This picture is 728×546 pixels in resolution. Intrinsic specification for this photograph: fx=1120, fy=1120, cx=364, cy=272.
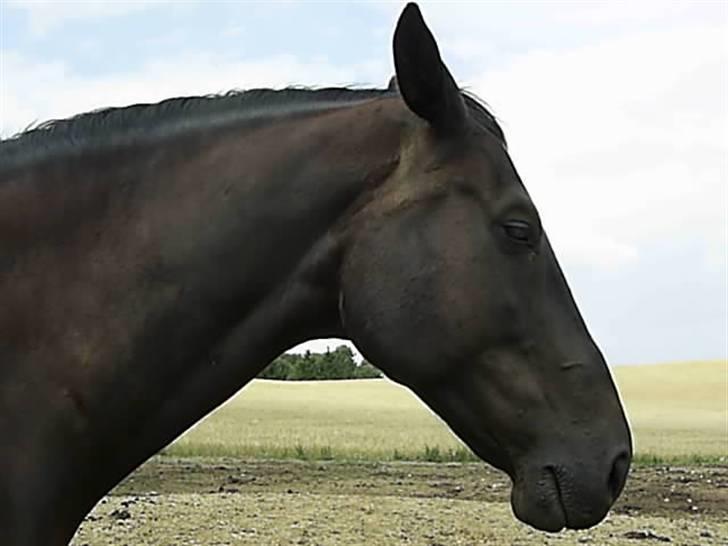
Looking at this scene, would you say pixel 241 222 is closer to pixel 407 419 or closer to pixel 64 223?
pixel 64 223

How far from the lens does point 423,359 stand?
2312 mm

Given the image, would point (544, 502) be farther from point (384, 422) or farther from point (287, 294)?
point (384, 422)

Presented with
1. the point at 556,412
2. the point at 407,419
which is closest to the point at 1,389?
the point at 556,412

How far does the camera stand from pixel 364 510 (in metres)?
11.0

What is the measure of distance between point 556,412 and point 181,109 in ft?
3.47

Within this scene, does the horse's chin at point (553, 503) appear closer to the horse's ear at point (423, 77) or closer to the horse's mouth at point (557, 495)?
the horse's mouth at point (557, 495)

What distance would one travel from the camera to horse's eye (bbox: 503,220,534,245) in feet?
7.72

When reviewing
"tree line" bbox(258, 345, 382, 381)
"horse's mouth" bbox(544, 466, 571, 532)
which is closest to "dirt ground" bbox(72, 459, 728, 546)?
"horse's mouth" bbox(544, 466, 571, 532)

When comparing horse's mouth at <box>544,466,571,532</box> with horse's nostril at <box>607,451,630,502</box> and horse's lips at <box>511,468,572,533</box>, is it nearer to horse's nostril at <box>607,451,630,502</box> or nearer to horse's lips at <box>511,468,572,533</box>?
horse's lips at <box>511,468,572,533</box>

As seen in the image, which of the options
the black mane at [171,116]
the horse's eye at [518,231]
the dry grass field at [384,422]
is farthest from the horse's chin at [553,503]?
the dry grass field at [384,422]

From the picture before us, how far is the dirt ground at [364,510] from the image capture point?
9703 mm

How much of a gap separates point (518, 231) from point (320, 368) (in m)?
56.4

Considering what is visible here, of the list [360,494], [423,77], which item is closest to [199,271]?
[423,77]

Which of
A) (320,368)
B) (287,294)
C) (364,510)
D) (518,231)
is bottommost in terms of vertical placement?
(364,510)
